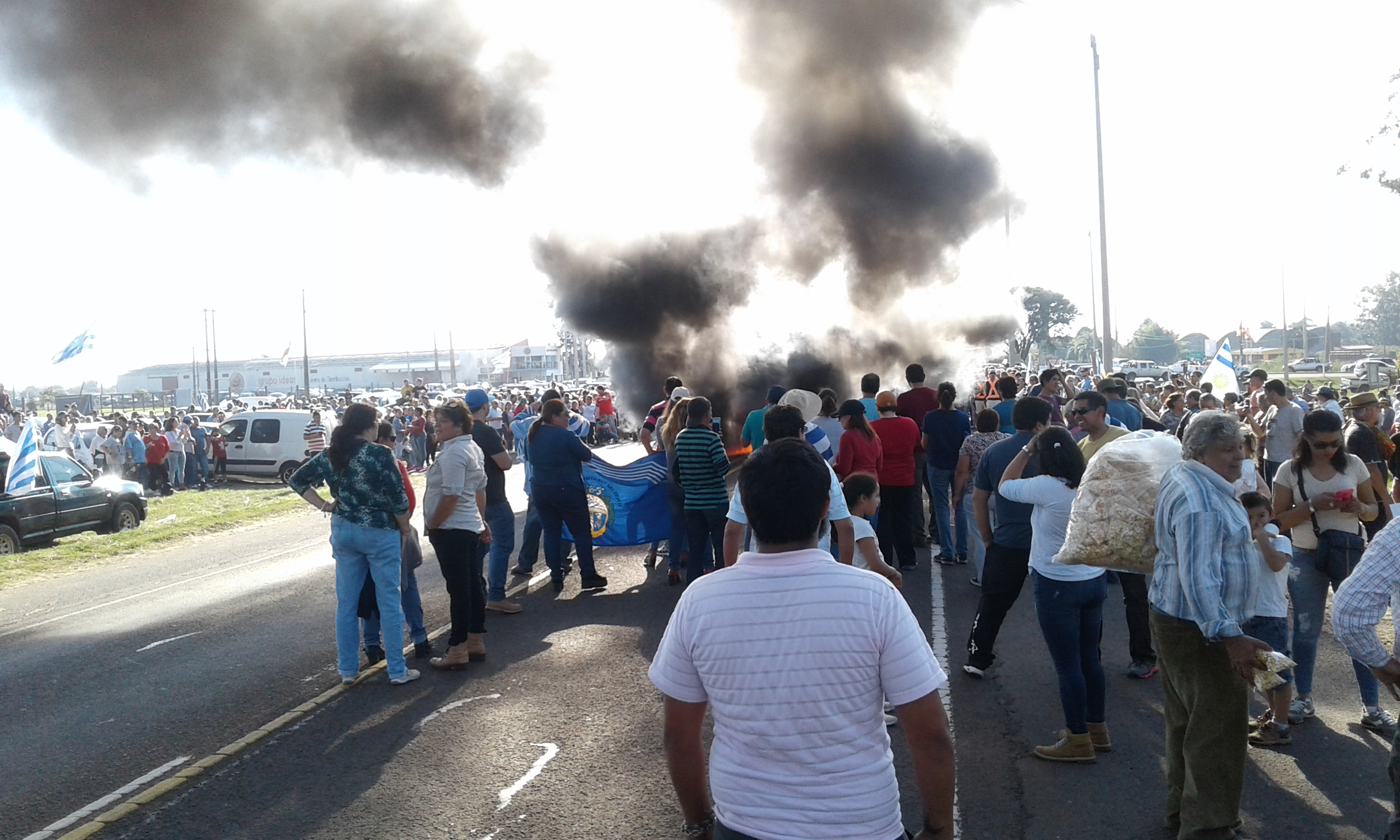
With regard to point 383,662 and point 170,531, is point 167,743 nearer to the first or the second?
point 383,662

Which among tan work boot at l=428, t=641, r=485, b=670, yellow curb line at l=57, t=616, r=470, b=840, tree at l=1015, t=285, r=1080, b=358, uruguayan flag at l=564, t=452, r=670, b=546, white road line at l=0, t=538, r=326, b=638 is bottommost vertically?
white road line at l=0, t=538, r=326, b=638

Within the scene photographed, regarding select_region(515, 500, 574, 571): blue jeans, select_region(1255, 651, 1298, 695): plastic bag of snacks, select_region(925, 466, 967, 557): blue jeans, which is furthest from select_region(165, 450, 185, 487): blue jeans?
select_region(1255, 651, 1298, 695): plastic bag of snacks

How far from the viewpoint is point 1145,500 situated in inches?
151

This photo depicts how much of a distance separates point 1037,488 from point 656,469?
16.1 feet

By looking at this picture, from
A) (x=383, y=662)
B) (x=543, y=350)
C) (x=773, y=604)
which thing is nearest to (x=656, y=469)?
(x=383, y=662)

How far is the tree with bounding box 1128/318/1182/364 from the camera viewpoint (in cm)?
11838

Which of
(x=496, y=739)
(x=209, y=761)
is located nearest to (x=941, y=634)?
(x=496, y=739)

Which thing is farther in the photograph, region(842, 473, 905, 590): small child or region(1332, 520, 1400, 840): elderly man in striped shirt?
region(842, 473, 905, 590): small child

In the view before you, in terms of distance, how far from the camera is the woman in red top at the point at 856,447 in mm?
7523

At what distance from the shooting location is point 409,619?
6863 millimetres

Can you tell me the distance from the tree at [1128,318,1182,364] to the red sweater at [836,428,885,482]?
391 ft

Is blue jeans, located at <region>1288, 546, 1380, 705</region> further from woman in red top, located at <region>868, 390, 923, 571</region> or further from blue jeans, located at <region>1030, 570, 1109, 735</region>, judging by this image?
woman in red top, located at <region>868, 390, 923, 571</region>

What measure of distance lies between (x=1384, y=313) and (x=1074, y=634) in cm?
13014

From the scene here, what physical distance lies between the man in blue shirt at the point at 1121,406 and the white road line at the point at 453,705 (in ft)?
17.6
